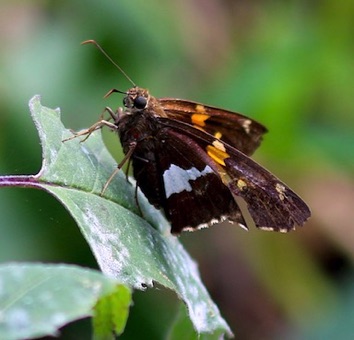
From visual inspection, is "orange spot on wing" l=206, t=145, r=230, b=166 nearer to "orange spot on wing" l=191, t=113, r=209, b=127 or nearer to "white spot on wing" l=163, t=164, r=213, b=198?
"white spot on wing" l=163, t=164, r=213, b=198

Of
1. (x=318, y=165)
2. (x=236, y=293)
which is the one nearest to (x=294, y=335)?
(x=236, y=293)

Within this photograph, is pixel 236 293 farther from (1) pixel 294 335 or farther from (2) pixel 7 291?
(2) pixel 7 291

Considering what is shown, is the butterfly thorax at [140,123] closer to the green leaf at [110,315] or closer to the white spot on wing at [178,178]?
the white spot on wing at [178,178]

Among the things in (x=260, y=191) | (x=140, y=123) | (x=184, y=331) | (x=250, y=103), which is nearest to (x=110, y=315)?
(x=184, y=331)

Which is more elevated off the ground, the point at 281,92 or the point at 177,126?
the point at 281,92

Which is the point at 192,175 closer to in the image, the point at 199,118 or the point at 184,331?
the point at 199,118

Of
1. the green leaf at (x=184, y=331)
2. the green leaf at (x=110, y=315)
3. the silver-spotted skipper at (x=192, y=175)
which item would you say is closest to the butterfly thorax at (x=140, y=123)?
the silver-spotted skipper at (x=192, y=175)

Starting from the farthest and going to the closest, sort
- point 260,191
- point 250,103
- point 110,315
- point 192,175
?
point 250,103 → point 192,175 → point 260,191 → point 110,315
